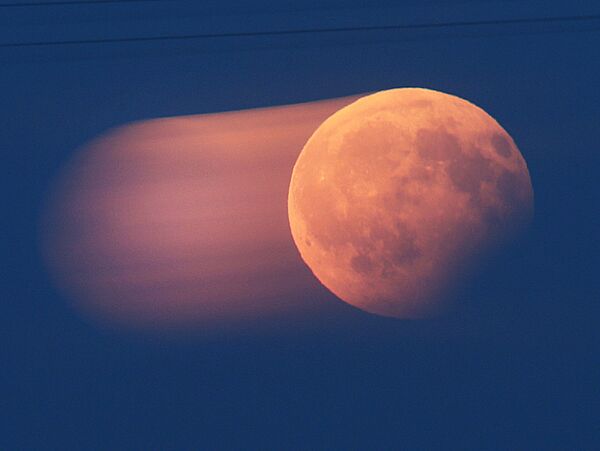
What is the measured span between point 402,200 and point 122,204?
103cm

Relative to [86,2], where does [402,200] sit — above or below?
below

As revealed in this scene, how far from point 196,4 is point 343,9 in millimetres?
553

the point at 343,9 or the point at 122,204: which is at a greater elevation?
the point at 343,9

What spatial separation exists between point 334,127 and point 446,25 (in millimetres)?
568

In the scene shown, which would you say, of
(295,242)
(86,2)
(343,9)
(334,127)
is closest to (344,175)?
(334,127)

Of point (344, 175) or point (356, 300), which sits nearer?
point (356, 300)

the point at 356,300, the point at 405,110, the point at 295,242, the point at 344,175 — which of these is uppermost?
the point at 405,110

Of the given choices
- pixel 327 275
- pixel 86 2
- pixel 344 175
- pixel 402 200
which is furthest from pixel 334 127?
pixel 86 2

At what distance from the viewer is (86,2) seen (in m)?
2.24

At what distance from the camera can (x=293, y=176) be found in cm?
223

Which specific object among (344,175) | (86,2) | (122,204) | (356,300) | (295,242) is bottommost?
(356,300)

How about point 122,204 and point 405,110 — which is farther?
point 405,110

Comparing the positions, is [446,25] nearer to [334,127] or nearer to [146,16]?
[334,127]

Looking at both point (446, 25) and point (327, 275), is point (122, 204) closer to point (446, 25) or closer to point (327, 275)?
point (327, 275)
